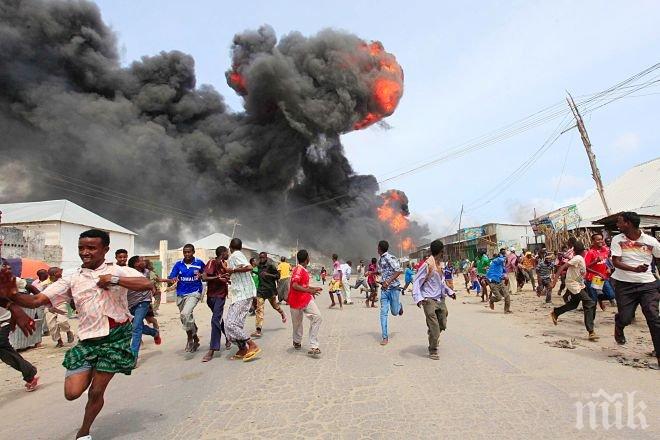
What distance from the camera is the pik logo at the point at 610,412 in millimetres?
2805

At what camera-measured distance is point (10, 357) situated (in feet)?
13.7

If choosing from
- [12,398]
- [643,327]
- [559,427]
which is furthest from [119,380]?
[643,327]

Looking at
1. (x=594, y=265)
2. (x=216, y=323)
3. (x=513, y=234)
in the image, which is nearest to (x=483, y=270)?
(x=594, y=265)

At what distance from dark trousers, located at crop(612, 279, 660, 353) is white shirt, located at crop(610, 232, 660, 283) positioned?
0.07 m

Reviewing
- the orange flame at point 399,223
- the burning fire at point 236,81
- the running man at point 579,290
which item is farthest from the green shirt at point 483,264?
the orange flame at point 399,223

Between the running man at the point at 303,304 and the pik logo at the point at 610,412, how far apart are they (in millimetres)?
2920

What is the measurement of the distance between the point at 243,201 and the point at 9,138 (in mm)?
18754

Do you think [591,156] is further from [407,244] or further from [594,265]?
[407,244]

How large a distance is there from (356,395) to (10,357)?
347 centimetres

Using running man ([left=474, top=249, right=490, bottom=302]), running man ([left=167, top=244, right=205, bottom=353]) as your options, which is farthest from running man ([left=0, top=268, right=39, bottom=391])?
running man ([left=474, top=249, right=490, bottom=302])

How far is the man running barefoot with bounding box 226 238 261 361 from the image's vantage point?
5027mm

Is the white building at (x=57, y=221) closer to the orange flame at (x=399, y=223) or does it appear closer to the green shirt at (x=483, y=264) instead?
the green shirt at (x=483, y=264)

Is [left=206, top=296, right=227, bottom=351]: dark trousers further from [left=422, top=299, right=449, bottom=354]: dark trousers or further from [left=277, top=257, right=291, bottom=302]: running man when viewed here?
[left=277, top=257, right=291, bottom=302]: running man

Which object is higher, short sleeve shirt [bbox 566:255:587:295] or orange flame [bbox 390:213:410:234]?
orange flame [bbox 390:213:410:234]
